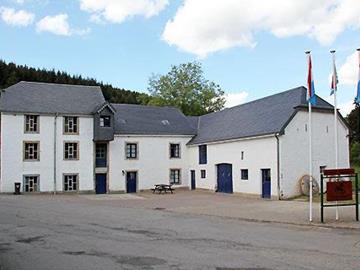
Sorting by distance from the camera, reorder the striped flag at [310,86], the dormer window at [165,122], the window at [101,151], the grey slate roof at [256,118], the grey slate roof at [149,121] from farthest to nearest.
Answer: the dormer window at [165,122], the grey slate roof at [149,121], the window at [101,151], the grey slate roof at [256,118], the striped flag at [310,86]

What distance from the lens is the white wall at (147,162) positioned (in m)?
42.5

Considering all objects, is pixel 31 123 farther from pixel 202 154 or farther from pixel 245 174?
pixel 245 174

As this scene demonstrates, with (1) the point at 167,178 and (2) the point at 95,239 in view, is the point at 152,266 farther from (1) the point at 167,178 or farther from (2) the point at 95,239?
(1) the point at 167,178

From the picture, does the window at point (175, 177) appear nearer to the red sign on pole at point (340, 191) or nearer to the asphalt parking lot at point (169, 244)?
the asphalt parking lot at point (169, 244)

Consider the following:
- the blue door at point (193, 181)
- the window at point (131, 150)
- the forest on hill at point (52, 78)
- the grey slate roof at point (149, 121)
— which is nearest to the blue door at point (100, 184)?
the window at point (131, 150)

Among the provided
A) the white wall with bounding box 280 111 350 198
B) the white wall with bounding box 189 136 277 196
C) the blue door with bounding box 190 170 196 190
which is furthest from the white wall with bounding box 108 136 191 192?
the white wall with bounding box 280 111 350 198

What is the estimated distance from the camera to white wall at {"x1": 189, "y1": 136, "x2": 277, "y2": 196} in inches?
1292

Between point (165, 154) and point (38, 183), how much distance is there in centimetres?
1205

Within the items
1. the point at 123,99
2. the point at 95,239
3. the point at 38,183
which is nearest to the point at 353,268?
the point at 95,239

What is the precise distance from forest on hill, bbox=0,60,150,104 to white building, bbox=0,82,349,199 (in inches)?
1554

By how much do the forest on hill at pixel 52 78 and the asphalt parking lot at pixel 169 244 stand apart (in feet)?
216

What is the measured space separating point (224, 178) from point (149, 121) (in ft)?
35.4

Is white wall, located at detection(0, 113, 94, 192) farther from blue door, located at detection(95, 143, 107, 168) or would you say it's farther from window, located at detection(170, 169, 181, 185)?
window, located at detection(170, 169, 181, 185)

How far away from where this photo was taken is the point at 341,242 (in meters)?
13.4
